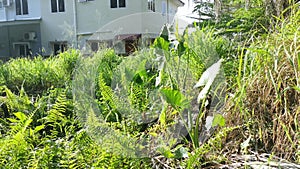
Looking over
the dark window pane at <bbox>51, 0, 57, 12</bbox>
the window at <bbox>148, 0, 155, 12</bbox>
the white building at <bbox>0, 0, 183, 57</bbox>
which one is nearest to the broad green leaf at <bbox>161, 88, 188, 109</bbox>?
the white building at <bbox>0, 0, 183, 57</bbox>

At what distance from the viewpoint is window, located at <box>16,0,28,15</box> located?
39.8 feet

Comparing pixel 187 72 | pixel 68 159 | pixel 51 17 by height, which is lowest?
pixel 68 159

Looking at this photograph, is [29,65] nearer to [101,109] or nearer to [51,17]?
[101,109]

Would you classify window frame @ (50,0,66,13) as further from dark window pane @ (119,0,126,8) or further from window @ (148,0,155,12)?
window @ (148,0,155,12)

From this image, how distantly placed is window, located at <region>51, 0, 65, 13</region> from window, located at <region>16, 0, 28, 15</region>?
1366mm

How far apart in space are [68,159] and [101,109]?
0.36 m

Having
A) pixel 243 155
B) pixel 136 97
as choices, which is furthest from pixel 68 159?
pixel 243 155

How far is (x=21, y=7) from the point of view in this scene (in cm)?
1222

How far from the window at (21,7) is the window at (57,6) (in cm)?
137

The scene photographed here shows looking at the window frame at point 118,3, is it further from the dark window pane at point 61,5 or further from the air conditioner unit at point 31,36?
the air conditioner unit at point 31,36

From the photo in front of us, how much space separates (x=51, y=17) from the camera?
11711 millimetres

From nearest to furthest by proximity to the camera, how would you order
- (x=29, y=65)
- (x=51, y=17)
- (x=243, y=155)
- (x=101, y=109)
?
(x=243, y=155)
(x=101, y=109)
(x=29, y=65)
(x=51, y=17)

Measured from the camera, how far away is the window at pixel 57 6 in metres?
11.4

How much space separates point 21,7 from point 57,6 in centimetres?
188
